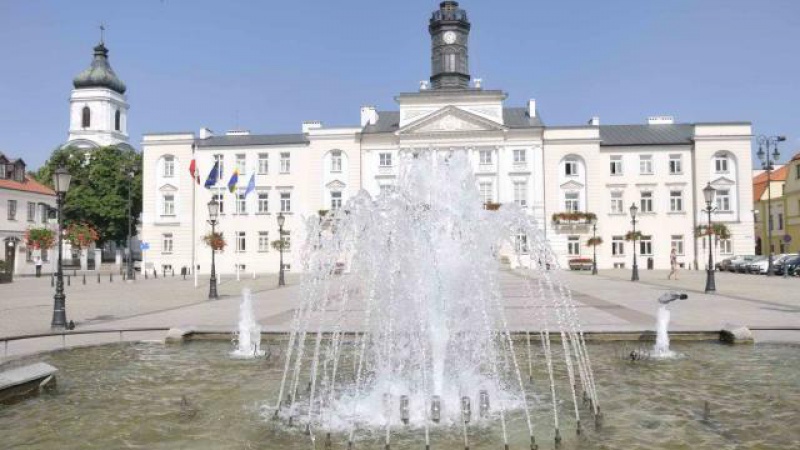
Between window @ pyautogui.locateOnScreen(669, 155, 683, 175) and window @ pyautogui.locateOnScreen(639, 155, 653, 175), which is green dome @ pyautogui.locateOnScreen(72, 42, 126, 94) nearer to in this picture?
window @ pyautogui.locateOnScreen(639, 155, 653, 175)

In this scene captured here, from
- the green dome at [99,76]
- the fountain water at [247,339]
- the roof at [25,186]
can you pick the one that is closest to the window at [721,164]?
the fountain water at [247,339]

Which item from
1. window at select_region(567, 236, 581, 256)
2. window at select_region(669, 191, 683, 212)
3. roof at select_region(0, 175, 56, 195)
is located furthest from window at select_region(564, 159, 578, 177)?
roof at select_region(0, 175, 56, 195)

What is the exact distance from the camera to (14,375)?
877 centimetres

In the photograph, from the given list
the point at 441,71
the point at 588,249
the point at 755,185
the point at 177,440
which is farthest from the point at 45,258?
the point at 755,185

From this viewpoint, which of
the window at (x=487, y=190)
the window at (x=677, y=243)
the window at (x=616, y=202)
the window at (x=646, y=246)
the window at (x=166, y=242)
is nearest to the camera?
the window at (x=646, y=246)

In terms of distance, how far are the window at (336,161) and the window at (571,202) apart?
22.9 m

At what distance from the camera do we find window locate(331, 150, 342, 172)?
203 feet

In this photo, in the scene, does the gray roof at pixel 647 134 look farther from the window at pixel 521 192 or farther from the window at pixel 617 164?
the window at pixel 521 192

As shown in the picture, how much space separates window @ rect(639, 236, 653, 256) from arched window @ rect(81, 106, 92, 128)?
71.2 meters

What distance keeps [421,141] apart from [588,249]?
→ 19.6 metres

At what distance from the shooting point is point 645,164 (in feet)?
197

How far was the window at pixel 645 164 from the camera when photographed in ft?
197

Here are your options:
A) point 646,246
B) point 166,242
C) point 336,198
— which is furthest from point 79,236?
point 646,246

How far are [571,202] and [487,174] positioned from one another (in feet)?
28.7
